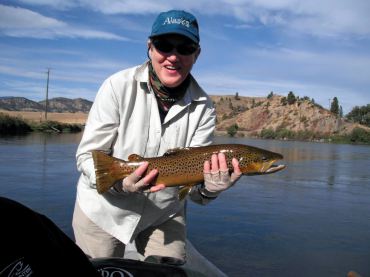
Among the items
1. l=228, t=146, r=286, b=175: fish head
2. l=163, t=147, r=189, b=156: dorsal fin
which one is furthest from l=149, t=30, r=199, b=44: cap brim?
l=228, t=146, r=286, b=175: fish head

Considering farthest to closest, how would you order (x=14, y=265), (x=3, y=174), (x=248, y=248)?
(x=3, y=174)
(x=248, y=248)
(x=14, y=265)

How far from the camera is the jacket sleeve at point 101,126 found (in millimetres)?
3873

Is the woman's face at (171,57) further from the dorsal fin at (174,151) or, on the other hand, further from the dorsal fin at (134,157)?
the dorsal fin at (134,157)

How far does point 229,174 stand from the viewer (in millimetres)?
4027

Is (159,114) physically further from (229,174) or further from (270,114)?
(270,114)

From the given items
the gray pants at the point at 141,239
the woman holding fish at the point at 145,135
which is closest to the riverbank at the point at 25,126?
the gray pants at the point at 141,239

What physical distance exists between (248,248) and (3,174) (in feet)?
42.4

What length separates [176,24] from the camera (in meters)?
3.81

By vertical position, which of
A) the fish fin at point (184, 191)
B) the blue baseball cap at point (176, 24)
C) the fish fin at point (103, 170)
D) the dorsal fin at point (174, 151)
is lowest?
the fish fin at point (184, 191)

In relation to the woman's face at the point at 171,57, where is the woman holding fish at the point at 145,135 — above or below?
below

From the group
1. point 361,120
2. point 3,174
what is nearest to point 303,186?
point 3,174

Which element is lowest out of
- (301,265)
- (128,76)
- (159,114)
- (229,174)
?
(301,265)

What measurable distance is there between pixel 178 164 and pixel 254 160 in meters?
0.77

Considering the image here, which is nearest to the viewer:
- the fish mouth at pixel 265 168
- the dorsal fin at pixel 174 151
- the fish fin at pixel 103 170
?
the fish fin at pixel 103 170
